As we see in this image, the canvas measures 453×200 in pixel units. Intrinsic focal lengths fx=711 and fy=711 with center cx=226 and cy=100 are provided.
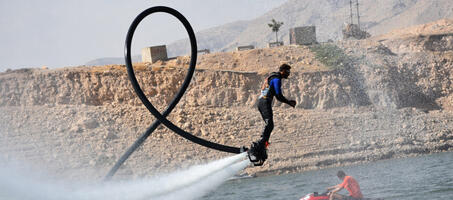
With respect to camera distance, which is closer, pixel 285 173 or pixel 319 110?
pixel 285 173

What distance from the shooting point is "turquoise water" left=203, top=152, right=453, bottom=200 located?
110ft

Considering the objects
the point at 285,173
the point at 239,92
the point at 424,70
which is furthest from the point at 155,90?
the point at 424,70

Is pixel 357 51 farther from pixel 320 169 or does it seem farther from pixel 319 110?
pixel 320 169

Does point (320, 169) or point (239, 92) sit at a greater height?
point (239, 92)

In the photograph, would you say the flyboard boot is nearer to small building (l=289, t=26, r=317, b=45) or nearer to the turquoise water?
the turquoise water

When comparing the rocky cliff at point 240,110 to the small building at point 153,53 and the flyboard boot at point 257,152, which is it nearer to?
the small building at point 153,53

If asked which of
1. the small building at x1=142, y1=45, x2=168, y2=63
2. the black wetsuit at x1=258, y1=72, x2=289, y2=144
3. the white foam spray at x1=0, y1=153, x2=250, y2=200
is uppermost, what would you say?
the small building at x1=142, y1=45, x2=168, y2=63

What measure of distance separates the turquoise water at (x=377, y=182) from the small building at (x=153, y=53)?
20066 mm

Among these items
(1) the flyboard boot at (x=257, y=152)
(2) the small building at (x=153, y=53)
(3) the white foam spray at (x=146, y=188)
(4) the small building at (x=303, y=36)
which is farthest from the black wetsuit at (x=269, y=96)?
(4) the small building at (x=303, y=36)

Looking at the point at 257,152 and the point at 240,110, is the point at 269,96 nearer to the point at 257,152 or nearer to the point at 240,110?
the point at 257,152

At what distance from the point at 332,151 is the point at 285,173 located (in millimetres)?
4208

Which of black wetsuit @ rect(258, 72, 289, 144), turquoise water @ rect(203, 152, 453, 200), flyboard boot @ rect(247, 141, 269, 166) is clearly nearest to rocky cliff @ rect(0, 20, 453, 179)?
turquoise water @ rect(203, 152, 453, 200)

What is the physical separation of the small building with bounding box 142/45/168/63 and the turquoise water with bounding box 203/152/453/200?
2007cm

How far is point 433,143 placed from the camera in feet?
180
